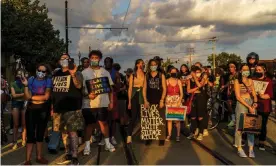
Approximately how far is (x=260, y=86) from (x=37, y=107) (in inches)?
174

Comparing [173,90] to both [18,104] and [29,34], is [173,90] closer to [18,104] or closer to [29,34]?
[18,104]

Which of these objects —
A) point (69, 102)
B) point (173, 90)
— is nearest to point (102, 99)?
point (69, 102)

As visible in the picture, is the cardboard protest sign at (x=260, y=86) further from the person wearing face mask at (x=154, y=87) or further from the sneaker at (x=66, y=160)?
the sneaker at (x=66, y=160)

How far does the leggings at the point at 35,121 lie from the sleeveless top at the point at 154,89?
265 cm

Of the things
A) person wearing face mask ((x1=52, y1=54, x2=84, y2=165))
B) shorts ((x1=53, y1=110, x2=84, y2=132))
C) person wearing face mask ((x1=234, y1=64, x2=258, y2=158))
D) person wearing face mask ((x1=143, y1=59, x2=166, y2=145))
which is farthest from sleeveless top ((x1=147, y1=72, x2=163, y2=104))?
shorts ((x1=53, y1=110, x2=84, y2=132))

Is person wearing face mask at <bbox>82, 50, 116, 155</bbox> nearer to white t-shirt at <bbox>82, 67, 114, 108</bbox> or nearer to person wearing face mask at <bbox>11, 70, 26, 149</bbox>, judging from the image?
white t-shirt at <bbox>82, 67, 114, 108</bbox>

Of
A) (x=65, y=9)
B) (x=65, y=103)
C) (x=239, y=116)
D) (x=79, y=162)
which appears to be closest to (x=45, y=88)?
(x=65, y=103)

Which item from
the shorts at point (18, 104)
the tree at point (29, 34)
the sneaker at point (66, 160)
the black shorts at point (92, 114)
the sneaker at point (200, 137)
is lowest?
the sneaker at point (200, 137)

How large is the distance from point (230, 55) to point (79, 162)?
115m

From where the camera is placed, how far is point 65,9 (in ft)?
112

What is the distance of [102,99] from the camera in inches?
301

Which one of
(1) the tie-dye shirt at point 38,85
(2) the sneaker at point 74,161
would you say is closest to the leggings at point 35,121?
(1) the tie-dye shirt at point 38,85

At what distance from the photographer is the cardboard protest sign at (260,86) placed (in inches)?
316

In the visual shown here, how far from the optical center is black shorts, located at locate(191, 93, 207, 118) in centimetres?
969
